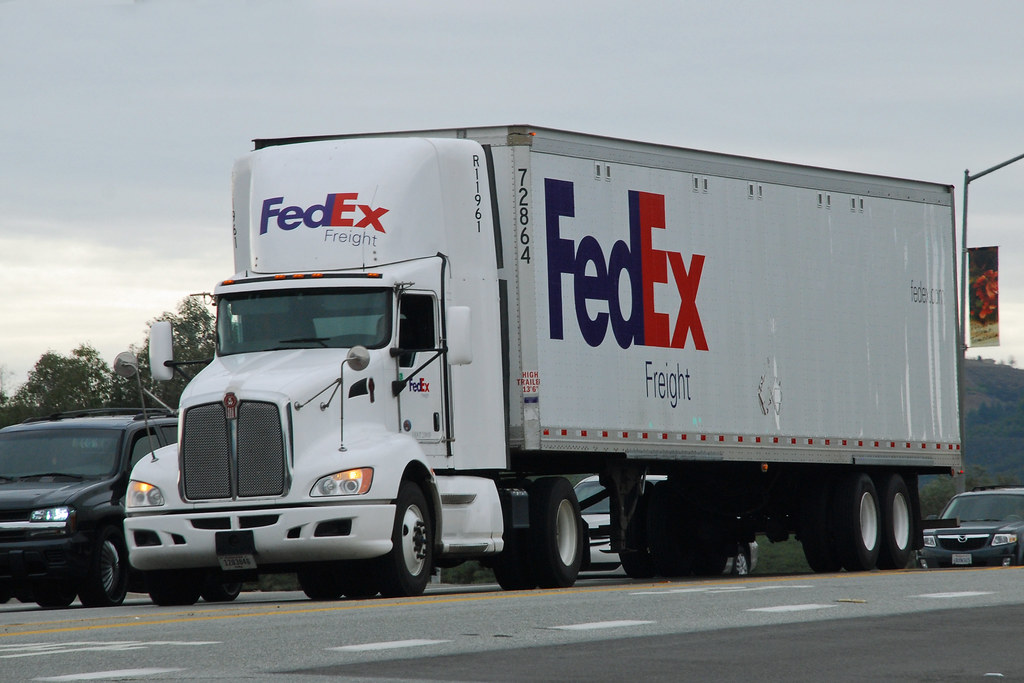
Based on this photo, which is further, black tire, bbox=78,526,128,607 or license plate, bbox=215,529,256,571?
black tire, bbox=78,526,128,607

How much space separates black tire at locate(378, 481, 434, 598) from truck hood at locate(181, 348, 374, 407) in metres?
1.21

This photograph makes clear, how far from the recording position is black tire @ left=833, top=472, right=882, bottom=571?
76.3ft

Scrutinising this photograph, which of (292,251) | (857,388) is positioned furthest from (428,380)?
(857,388)

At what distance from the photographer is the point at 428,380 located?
17.1 metres

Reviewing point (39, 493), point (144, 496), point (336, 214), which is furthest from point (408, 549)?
point (39, 493)

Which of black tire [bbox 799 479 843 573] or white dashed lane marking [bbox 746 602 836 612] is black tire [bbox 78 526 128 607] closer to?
white dashed lane marking [bbox 746 602 836 612]

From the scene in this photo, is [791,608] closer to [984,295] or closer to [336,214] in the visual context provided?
[336,214]

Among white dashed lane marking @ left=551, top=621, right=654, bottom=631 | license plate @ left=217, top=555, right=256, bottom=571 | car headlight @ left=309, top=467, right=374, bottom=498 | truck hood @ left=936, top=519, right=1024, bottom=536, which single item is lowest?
truck hood @ left=936, top=519, right=1024, bottom=536

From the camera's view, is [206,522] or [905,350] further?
[905,350]

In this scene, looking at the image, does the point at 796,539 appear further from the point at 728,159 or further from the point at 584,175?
the point at 584,175

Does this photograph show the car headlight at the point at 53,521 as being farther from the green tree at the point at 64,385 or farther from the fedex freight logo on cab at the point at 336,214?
the green tree at the point at 64,385

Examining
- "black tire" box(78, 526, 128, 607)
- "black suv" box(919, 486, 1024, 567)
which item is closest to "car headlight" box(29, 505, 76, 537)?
"black tire" box(78, 526, 128, 607)

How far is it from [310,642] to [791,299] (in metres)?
12.5

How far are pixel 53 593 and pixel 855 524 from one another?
10.1 meters
